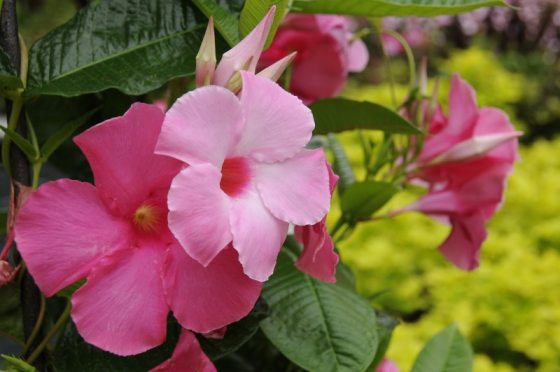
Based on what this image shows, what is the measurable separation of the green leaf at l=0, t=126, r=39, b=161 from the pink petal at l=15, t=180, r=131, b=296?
0.09 metres

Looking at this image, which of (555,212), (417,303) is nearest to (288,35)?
(417,303)

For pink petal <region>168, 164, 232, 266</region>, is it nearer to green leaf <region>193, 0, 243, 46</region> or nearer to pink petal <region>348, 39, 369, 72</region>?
green leaf <region>193, 0, 243, 46</region>

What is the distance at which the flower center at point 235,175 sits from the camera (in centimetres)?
50

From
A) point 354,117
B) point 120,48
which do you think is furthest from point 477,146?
point 120,48

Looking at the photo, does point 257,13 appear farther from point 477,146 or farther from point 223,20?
point 477,146

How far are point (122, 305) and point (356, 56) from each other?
51 centimetres

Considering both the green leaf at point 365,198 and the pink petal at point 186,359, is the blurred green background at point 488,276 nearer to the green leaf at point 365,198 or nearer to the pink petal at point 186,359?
the green leaf at point 365,198

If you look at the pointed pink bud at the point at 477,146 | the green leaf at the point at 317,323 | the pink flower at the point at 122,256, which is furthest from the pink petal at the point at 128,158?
the pointed pink bud at the point at 477,146

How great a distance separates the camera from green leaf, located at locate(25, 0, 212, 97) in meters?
0.60

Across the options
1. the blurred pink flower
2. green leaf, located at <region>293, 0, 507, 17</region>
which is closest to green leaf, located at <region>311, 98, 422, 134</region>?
green leaf, located at <region>293, 0, 507, 17</region>

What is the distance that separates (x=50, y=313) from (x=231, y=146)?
0.31 meters

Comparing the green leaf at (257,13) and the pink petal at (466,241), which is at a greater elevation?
the green leaf at (257,13)

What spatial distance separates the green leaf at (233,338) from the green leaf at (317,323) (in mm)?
35

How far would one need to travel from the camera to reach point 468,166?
0.86m
